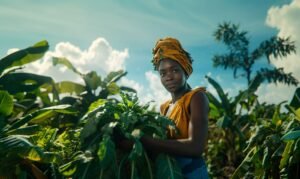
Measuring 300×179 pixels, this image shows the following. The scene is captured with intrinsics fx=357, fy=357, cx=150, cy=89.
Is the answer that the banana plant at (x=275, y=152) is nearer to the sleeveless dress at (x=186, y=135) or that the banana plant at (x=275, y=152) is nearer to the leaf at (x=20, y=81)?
the sleeveless dress at (x=186, y=135)

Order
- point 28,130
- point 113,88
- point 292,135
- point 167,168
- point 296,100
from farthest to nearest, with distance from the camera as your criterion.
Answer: point 113,88
point 296,100
point 292,135
point 28,130
point 167,168

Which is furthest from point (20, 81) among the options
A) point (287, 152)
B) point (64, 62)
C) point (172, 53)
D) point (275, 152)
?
point (172, 53)

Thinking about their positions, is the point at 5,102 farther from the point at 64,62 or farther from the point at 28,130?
the point at 64,62

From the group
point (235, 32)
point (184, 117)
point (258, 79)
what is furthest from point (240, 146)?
point (235, 32)

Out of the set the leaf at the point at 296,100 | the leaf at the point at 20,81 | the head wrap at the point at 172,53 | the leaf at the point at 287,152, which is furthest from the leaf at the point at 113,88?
the head wrap at the point at 172,53

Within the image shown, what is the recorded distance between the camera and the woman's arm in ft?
7.25

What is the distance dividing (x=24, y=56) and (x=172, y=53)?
4.92 m

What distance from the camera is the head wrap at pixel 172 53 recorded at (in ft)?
8.45

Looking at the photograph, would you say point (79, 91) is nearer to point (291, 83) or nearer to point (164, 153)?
point (164, 153)

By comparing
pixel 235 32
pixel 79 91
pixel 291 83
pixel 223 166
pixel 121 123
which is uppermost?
pixel 235 32

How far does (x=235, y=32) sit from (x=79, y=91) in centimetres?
1477

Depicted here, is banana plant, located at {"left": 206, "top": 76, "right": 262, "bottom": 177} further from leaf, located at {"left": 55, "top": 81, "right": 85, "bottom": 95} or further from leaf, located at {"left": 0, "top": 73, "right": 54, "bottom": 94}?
leaf, located at {"left": 0, "top": 73, "right": 54, "bottom": 94}

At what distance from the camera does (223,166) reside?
32.0 feet

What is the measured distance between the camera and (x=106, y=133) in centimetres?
211
